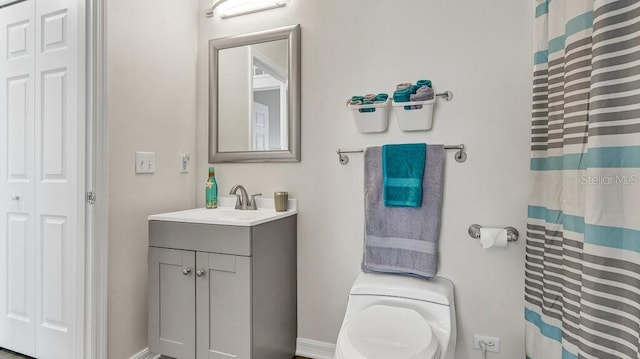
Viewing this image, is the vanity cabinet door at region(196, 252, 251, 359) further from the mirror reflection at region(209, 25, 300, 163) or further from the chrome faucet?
the mirror reflection at region(209, 25, 300, 163)

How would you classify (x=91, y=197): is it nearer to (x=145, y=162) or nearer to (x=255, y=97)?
(x=145, y=162)

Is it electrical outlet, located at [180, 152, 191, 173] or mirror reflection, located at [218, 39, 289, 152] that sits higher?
mirror reflection, located at [218, 39, 289, 152]

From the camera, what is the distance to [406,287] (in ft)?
5.09

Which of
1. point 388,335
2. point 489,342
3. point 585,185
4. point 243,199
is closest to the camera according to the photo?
point 585,185

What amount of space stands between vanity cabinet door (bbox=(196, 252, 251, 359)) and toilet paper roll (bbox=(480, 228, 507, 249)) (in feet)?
3.52

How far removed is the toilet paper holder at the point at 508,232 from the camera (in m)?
1.55

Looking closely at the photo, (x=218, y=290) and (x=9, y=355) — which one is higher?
(x=218, y=290)

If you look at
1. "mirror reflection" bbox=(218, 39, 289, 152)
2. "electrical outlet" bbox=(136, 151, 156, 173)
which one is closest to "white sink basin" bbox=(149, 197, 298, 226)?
"electrical outlet" bbox=(136, 151, 156, 173)

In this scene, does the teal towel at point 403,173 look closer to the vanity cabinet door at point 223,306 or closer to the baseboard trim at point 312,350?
the vanity cabinet door at point 223,306

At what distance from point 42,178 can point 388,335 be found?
1.85 m

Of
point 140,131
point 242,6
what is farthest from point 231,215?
point 242,6

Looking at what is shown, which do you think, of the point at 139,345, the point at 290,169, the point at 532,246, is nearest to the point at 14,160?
the point at 139,345

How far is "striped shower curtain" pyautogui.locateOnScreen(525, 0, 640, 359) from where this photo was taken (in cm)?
93

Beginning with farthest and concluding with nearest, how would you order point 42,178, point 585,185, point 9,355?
point 9,355 → point 42,178 → point 585,185
